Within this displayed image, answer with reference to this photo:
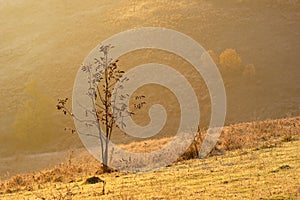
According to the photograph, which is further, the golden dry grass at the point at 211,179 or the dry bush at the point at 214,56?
the dry bush at the point at 214,56

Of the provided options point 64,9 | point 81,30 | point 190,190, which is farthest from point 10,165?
point 64,9

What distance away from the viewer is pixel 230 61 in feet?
238

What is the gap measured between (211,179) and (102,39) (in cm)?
8153

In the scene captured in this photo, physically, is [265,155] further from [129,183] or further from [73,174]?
[73,174]

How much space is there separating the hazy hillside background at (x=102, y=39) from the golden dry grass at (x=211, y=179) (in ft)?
103

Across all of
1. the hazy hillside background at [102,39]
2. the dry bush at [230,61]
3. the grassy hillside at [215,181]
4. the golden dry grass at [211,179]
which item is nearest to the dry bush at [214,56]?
the dry bush at [230,61]

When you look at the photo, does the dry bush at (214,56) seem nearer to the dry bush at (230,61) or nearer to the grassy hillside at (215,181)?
the dry bush at (230,61)

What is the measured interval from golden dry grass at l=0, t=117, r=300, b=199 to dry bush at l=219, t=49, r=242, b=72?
160 feet

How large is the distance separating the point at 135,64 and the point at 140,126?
71.1 feet

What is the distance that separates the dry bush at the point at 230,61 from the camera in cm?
7225

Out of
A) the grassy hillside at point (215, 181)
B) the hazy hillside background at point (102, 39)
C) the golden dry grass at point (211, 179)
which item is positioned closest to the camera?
the grassy hillside at point (215, 181)

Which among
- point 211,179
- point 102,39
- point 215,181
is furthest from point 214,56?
point 215,181

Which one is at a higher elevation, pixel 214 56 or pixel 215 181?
pixel 214 56

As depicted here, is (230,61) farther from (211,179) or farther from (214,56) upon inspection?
(211,179)
